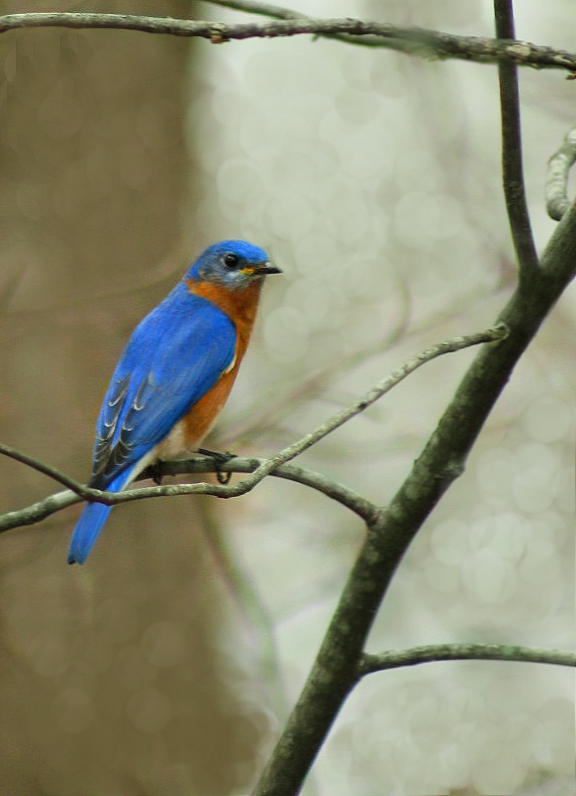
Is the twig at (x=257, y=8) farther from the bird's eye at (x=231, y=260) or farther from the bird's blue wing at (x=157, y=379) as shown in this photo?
the bird's eye at (x=231, y=260)

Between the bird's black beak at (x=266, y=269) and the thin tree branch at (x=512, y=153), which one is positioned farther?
the bird's black beak at (x=266, y=269)

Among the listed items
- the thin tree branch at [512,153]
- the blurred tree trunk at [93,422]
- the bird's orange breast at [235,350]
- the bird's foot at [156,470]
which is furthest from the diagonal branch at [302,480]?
the blurred tree trunk at [93,422]

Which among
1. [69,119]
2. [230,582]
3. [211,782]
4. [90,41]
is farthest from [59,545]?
[90,41]

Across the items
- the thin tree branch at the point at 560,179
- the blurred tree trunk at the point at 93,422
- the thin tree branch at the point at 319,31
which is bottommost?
the blurred tree trunk at the point at 93,422

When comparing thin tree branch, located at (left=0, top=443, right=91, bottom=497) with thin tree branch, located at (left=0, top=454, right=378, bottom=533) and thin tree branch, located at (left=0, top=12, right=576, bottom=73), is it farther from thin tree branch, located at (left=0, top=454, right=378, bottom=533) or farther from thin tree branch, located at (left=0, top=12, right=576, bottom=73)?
thin tree branch, located at (left=0, top=12, right=576, bottom=73)

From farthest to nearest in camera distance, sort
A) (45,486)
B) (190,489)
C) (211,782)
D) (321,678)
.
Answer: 1. (211,782)
2. (45,486)
3. (321,678)
4. (190,489)

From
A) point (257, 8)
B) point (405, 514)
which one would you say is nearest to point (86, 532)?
point (405, 514)

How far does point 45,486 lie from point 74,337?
2.47ft

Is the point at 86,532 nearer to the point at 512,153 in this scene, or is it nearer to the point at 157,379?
the point at 157,379

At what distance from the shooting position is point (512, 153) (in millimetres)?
2572

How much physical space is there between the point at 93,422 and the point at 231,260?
1.04 metres

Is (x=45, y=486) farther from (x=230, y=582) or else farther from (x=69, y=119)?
(x=69, y=119)

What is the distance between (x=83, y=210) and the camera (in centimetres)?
522

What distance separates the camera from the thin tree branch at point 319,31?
194 cm
